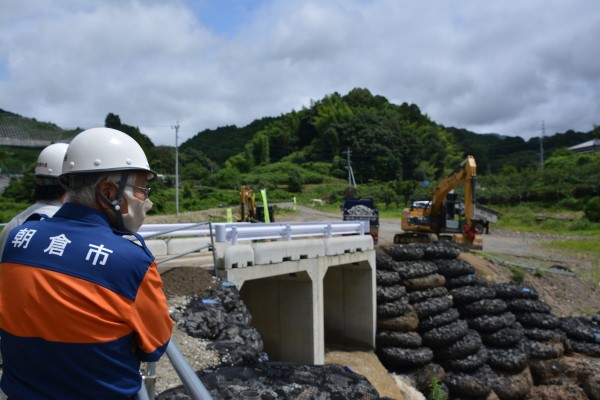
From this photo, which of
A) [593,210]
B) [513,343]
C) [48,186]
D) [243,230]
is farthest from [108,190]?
[593,210]

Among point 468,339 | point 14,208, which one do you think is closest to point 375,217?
point 468,339

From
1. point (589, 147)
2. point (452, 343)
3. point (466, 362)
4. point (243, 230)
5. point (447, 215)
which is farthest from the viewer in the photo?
point (589, 147)

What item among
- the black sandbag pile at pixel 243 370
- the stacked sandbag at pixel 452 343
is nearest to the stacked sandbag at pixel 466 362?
the stacked sandbag at pixel 452 343

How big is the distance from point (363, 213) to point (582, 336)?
8.16 meters

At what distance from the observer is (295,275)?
12594mm

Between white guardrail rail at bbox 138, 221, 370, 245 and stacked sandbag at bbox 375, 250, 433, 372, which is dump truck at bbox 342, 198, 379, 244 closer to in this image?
stacked sandbag at bbox 375, 250, 433, 372

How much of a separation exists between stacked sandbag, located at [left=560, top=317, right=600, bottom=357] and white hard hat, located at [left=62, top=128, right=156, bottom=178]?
17.3 m

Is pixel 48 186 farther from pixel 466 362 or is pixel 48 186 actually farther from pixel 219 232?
pixel 466 362

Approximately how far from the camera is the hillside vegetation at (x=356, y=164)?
4319 cm

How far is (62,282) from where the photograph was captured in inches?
77.8

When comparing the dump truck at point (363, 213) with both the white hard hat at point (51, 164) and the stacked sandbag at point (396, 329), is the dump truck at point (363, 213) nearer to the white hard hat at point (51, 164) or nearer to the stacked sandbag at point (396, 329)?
the stacked sandbag at point (396, 329)

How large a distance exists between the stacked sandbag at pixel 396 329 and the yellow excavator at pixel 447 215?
20.7ft

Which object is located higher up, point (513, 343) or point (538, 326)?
point (538, 326)

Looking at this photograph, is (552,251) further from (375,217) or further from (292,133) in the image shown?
(292,133)
